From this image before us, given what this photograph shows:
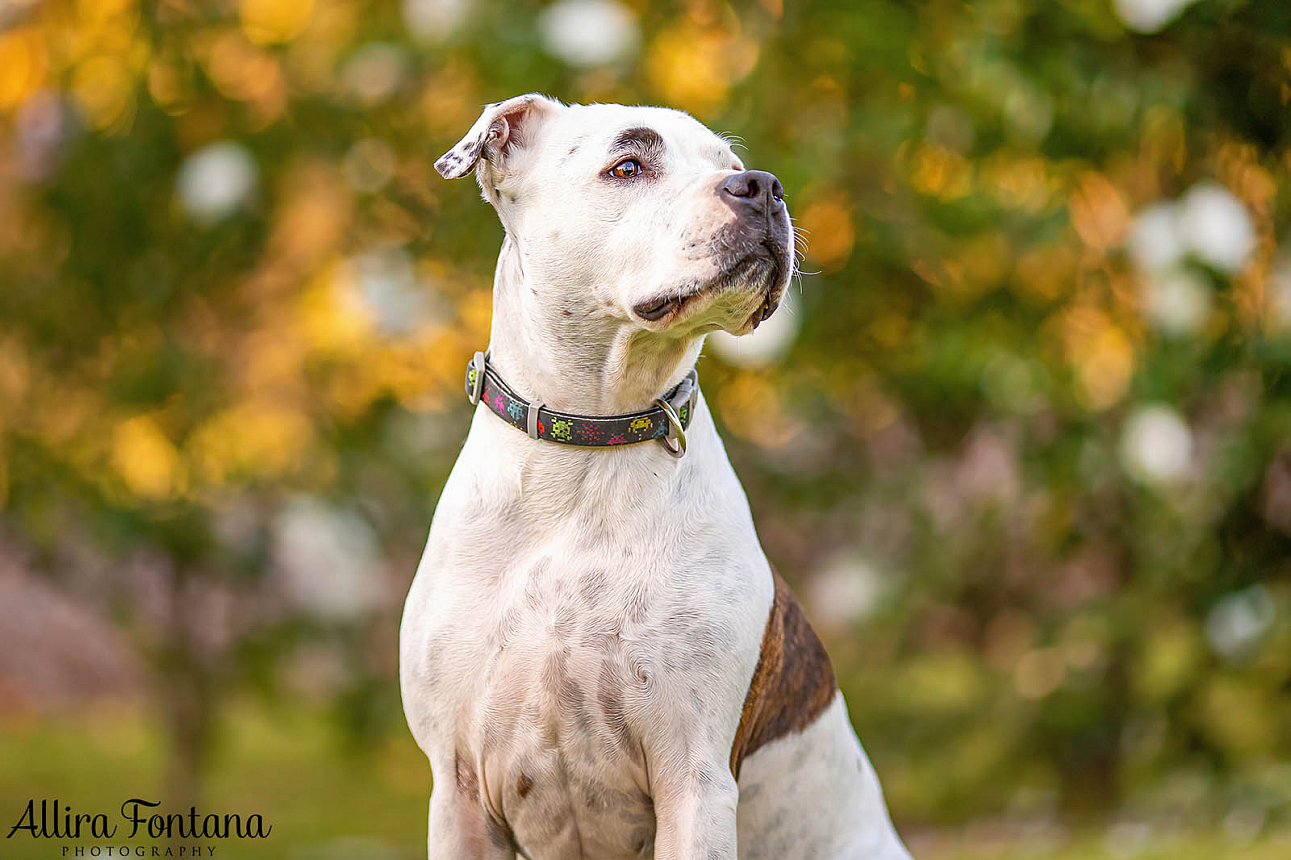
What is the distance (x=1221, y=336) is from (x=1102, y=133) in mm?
870

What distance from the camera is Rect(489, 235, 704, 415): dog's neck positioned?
2.52 metres

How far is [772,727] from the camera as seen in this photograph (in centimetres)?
264

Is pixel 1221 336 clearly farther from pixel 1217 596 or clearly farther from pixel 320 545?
pixel 320 545

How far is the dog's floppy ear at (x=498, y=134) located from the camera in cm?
254

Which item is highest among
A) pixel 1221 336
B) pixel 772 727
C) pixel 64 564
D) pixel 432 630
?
pixel 432 630

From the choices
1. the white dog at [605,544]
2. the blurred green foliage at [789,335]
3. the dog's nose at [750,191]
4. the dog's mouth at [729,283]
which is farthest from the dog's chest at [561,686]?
the blurred green foliage at [789,335]

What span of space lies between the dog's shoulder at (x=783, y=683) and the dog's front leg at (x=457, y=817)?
506 millimetres

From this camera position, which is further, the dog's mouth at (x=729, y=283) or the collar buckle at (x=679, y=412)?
the collar buckle at (x=679, y=412)

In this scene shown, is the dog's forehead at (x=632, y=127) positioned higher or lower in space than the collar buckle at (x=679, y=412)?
higher

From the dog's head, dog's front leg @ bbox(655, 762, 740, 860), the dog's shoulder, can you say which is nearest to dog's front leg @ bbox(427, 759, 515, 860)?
dog's front leg @ bbox(655, 762, 740, 860)

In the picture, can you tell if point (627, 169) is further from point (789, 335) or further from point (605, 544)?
point (789, 335)

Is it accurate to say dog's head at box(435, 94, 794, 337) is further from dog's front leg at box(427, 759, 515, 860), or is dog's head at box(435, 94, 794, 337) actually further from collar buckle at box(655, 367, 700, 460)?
dog's front leg at box(427, 759, 515, 860)

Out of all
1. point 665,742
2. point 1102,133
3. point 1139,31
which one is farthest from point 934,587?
point 665,742

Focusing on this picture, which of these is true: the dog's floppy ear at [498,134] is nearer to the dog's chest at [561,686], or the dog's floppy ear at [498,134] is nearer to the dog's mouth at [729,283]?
the dog's mouth at [729,283]
